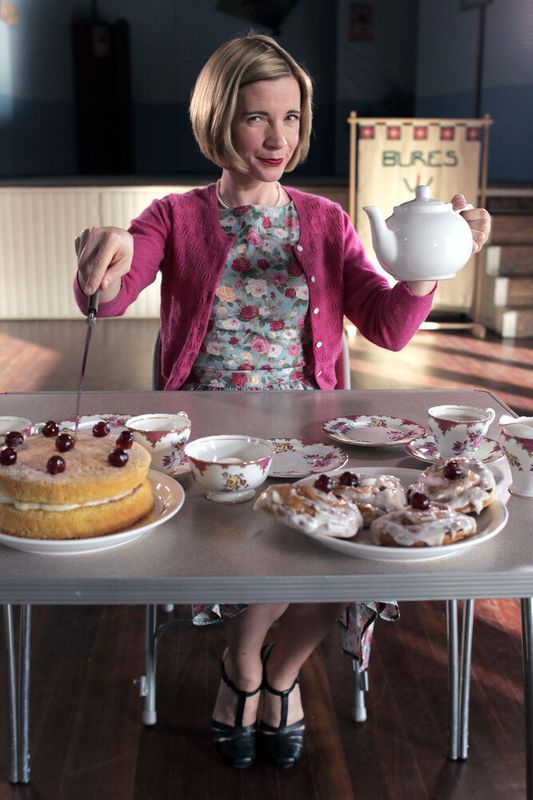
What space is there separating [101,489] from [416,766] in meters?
0.93

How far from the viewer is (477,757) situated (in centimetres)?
149

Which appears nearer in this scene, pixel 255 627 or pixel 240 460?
pixel 240 460

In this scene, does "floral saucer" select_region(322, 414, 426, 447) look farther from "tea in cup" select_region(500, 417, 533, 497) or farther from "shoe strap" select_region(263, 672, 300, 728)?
"shoe strap" select_region(263, 672, 300, 728)

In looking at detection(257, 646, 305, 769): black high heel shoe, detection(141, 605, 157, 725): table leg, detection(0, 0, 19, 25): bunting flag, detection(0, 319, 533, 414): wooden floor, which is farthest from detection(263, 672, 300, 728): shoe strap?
detection(0, 0, 19, 25): bunting flag

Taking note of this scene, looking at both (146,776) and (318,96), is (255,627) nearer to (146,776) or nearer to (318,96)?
(146,776)

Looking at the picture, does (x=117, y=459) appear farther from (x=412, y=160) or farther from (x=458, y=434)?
(x=412, y=160)

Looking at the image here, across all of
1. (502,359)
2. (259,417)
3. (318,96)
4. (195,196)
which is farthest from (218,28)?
(259,417)

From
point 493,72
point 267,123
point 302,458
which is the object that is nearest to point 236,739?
point 302,458

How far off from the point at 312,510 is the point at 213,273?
914mm

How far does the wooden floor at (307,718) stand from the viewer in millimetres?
1415

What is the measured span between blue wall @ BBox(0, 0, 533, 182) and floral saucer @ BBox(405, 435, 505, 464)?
6.32m

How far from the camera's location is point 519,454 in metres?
0.97

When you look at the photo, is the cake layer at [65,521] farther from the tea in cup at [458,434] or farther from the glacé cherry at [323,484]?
the tea in cup at [458,434]

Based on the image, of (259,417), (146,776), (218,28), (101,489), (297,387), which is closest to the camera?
(101,489)
